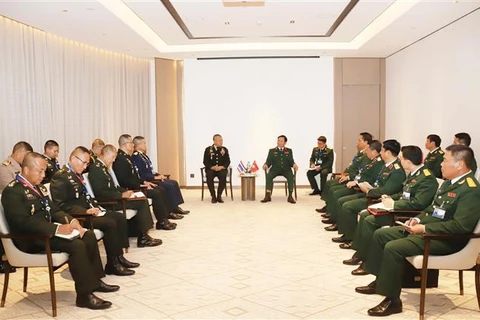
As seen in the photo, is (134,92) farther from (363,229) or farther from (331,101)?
(363,229)

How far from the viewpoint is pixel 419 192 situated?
4.58 meters

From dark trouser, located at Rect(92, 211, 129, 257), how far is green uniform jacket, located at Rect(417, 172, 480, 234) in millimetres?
3112

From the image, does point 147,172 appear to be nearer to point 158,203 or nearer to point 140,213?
point 158,203

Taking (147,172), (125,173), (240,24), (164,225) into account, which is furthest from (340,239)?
(240,24)

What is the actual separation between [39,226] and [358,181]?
4.51 metres

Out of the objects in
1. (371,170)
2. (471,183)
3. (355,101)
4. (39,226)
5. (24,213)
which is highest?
(355,101)

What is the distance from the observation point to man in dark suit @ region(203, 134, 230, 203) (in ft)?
32.1

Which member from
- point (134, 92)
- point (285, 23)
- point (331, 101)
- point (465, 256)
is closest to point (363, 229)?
point (465, 256)

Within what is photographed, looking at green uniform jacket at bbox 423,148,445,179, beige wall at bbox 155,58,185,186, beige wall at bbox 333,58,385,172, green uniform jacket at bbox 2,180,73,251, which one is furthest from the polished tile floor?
beige wall at bbox 333,58,385,172

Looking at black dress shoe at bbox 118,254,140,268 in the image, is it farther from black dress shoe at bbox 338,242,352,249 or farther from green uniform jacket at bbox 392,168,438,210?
green uniform jacket at bbox 392,168,438,210

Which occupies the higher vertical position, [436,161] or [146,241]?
[436,161]

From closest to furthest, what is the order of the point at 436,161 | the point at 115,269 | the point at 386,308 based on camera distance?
the point at 386,308, the point at 115,269, the point at 436,161

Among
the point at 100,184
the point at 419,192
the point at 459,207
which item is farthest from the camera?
the point at 100,184

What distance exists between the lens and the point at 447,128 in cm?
805
